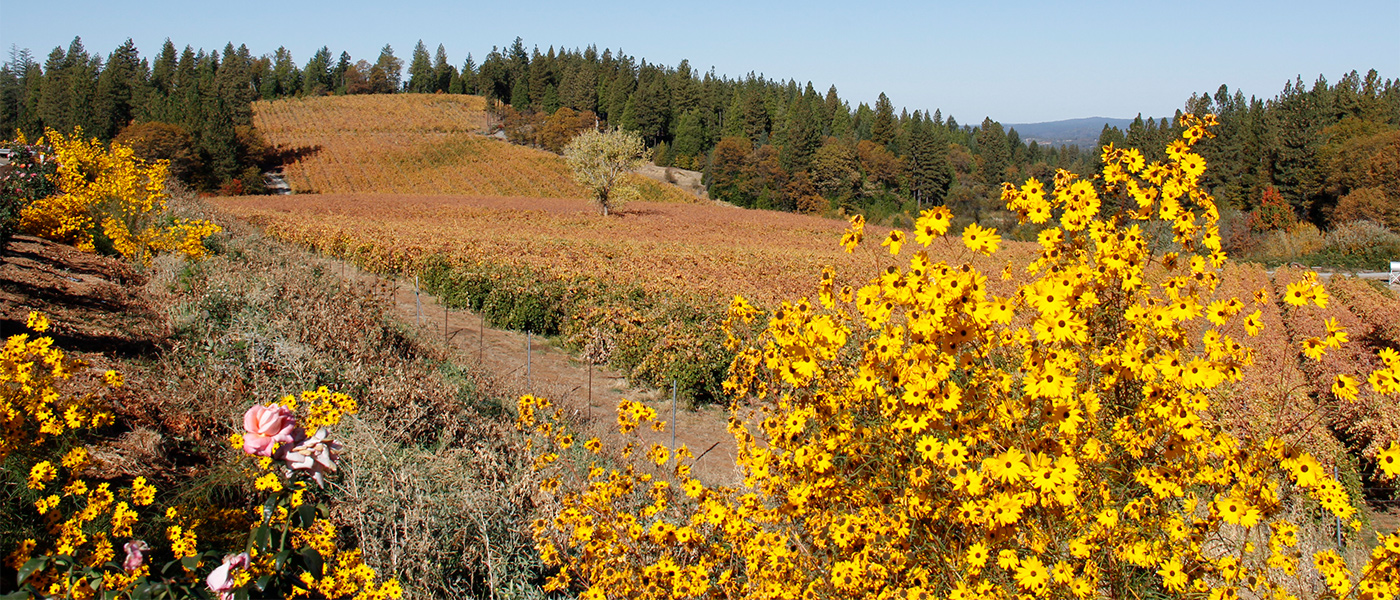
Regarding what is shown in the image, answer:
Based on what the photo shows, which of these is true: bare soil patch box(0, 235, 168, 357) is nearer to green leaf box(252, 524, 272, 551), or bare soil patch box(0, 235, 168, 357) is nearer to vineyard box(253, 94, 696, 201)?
green leaf box(252, 524, 272, 551)

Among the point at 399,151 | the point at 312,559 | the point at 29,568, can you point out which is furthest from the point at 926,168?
the point at 29,568

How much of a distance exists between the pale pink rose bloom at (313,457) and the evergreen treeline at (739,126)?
5315 centimetres

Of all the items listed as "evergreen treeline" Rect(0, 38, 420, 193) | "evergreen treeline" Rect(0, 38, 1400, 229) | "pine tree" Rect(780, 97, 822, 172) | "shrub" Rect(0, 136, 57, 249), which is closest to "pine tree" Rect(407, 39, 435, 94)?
"evergreen treeline" Rect(0, 38, 1400, 229)

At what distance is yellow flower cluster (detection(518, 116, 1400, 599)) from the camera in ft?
8.35

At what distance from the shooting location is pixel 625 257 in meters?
20.9

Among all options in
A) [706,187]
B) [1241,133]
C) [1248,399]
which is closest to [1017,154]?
[1241,133]

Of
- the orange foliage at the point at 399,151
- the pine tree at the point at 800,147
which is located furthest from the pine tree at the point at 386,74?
the pine tree at the point at 800,147

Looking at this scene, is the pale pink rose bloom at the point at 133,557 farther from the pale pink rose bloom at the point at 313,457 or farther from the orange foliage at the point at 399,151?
the orange foliage at the point at 399,151

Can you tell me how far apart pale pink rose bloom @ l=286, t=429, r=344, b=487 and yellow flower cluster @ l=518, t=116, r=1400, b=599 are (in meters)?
0.92

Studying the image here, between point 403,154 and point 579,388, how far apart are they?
198ft

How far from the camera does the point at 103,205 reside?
12133 mm

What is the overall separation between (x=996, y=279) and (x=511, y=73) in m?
85.0

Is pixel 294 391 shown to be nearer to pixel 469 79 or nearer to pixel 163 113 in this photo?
pixel 163 113

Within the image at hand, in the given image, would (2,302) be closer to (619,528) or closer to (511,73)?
(619,528)
